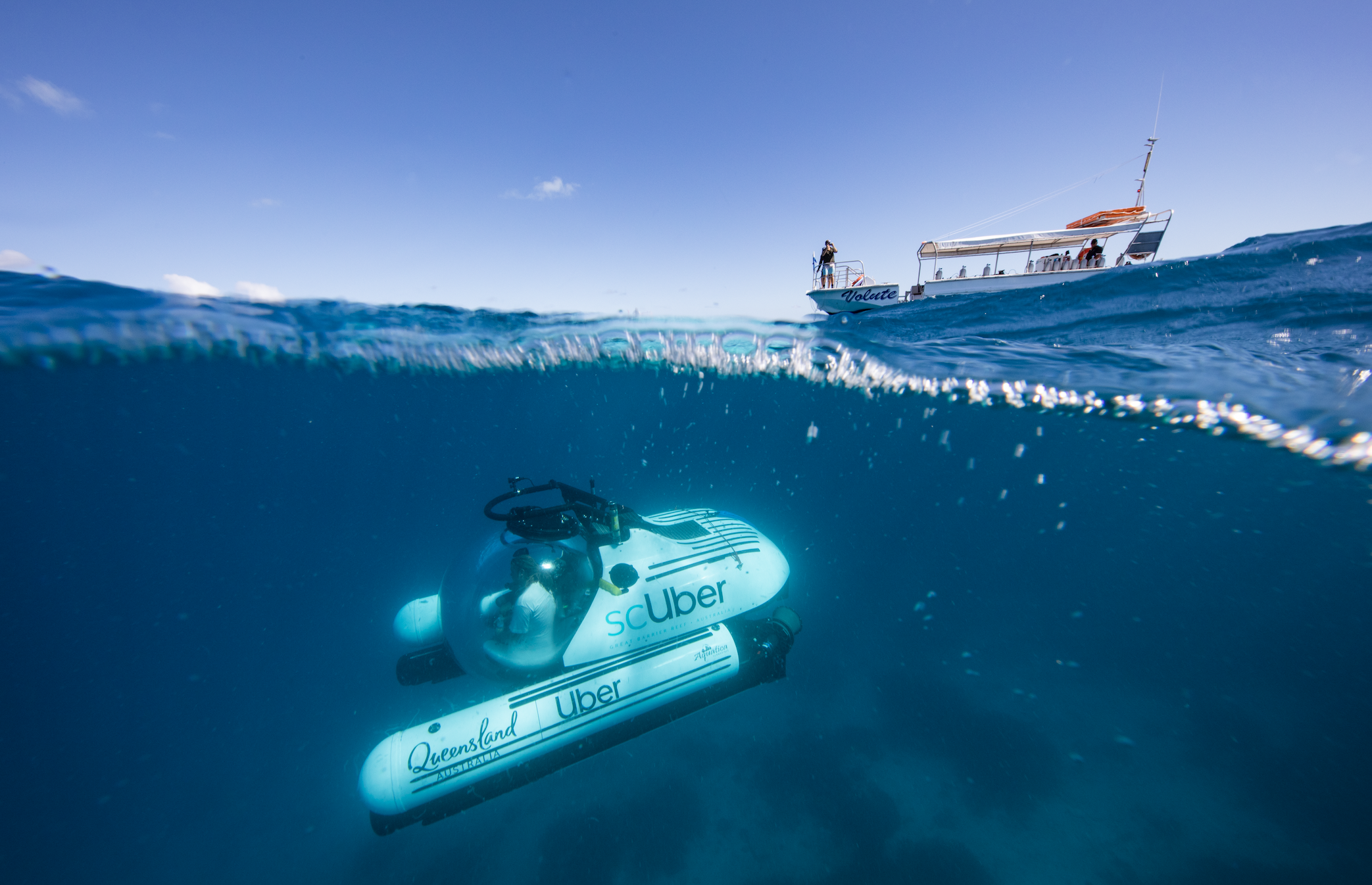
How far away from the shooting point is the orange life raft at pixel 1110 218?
1440cm

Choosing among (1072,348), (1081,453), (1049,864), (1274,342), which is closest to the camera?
(1049,864)

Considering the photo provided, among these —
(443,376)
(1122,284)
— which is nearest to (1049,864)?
→ (1122,284)

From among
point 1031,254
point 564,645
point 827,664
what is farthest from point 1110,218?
point 564,645

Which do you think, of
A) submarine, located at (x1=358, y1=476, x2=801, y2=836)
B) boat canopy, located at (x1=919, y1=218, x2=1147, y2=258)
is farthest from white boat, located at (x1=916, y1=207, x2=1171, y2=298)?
submarine, located at (x1=358, y1=476, x2=801, y2=836)

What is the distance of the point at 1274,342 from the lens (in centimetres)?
648

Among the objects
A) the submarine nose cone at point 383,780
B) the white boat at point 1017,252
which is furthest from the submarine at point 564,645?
the white boat at point 1017,252

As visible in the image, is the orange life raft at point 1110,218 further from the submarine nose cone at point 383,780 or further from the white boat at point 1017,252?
the submarine nose cone at point 383,780

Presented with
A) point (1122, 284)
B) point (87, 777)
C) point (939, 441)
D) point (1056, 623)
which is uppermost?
point (1122, 284)

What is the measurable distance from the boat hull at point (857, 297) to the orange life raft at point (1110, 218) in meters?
5.96

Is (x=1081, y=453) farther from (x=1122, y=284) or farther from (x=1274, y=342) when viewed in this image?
(x=1274, y=342)

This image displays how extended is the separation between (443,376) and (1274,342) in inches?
599

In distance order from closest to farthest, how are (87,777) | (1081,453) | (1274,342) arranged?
(1274,342) < (87,777) < (1081,453)

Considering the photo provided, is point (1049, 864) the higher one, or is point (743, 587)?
point (743, 587)

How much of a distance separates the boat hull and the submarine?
12157 millimetres
